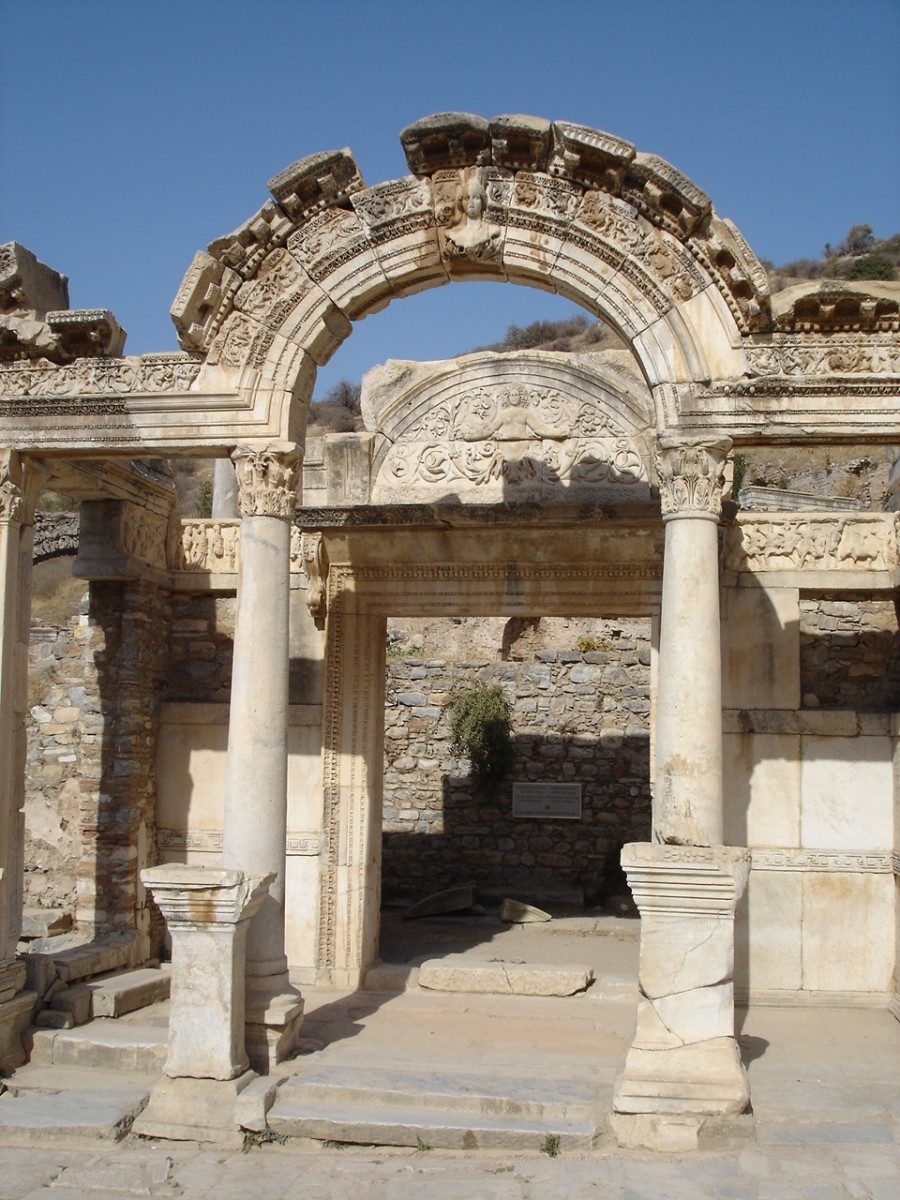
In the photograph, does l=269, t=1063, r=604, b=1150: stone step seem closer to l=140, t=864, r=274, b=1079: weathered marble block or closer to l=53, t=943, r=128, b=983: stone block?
l=140, t=864, r=274, b=1079: weathered marble block

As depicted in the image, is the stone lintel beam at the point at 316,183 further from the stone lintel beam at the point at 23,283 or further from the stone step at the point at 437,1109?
the stone step at the point at 437,1109

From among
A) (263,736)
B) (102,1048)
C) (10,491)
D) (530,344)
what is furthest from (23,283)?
(530,344)

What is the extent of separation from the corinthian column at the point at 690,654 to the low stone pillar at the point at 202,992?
2768 mm

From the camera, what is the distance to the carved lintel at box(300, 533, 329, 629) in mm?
10219

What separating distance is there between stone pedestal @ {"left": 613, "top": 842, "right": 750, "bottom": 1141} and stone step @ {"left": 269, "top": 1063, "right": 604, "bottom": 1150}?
1.39 feet

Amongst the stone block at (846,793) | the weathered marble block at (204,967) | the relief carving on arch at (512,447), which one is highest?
the relief carving on arch at (512,447)

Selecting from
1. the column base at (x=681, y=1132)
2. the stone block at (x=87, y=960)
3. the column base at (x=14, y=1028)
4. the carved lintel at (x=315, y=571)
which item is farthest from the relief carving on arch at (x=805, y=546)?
the column base at (x=14, y=1028)

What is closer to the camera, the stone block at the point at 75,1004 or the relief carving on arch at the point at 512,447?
the stone block at the point at 75,1004

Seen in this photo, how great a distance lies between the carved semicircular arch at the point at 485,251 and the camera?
7.80m

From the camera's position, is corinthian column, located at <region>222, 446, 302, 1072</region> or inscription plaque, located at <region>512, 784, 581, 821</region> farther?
inscription plaque, located at <region>512, 784, 581, 821</region>

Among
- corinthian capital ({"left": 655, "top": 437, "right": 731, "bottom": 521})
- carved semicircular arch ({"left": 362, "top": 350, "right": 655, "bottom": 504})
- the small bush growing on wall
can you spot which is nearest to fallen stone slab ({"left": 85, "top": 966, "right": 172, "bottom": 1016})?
carved semicircular arch ({"left": 362, "top": 350, "right": 655, "bottom": 504})

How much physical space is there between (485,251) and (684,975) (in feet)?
16.1

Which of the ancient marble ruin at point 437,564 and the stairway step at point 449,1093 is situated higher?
the ancient marble ruin at point 437,564

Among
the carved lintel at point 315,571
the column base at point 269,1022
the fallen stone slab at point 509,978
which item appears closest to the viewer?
the column base at point 269,1022
